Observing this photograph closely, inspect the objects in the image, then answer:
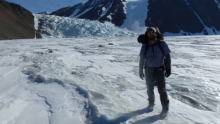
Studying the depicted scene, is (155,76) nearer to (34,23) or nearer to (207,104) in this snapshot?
(207,104)

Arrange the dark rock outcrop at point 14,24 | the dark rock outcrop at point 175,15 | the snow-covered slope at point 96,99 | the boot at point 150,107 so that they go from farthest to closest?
the dark rock outcrop at point 175,15
the dark rock outcrop at point 14,24
the boot at point 150,107
the snow-covered slope at point 96,99

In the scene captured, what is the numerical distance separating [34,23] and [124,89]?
63352 mm

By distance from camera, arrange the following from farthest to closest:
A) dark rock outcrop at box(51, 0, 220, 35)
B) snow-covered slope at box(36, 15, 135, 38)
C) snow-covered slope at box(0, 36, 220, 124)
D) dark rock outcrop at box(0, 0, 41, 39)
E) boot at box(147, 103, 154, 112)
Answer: dark rock outcrop at box(51, 0, 220, 35), snow-covered slope at box(36, 15, 135, 38), dark rock outcrop at box(0, 0, 41, 39), boot at box(147, 103, 154, 112), snow-covered slope at box(0, 36, 220, 124)

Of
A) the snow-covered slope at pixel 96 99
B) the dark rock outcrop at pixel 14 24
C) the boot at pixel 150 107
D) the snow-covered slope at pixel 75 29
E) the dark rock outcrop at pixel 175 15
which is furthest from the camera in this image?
the dark rock outcrop at pixel 175 15

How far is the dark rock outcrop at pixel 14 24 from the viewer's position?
40.9m

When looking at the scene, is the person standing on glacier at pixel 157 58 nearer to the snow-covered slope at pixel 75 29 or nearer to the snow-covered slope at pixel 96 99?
the snow-covered slope at pixel 96 99

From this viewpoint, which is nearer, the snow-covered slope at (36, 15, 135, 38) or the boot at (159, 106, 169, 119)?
the boot at (159, 106, 169, 119)

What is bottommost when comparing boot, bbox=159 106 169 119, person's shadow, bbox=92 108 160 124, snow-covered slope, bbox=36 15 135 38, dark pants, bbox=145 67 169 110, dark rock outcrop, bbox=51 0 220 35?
person's shadow, bbox=92 108 160 124

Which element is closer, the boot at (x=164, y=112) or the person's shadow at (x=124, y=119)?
the person's shadow at (x=124, y=119)

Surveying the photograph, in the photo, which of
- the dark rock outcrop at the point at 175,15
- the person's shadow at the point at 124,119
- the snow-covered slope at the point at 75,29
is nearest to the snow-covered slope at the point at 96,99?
the person's shadow at the point at 124,119

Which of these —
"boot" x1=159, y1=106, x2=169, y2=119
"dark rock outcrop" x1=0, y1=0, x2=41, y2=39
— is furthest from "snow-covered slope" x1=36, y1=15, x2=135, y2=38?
"boot" x1=159, y1=106, x2=169, y2=119

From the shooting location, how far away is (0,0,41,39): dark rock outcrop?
40938 mm

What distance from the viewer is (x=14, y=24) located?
47.7 metres

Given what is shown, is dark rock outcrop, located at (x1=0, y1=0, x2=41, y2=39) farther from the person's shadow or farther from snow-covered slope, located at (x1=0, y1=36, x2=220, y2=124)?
the person's shadow
